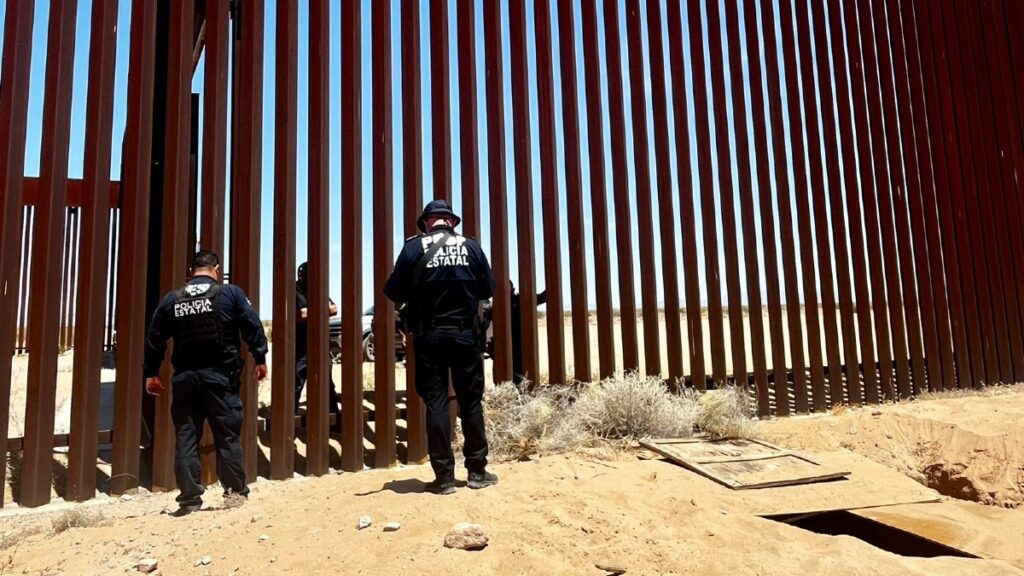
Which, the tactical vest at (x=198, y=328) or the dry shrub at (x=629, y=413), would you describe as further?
the dry shrub at (x=629, y=413)

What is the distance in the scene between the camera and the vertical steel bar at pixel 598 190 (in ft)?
18.2

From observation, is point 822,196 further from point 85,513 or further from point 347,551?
point 85,513

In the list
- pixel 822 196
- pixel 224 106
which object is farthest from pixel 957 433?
pixel 224 106

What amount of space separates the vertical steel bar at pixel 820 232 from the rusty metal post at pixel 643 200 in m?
1.78

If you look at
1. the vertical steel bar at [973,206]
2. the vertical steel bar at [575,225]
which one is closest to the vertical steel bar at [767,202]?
the vertical steel bar at [575,225]

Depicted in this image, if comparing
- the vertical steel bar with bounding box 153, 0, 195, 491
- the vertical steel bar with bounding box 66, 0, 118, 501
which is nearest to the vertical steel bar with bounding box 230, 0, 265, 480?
the vertical steel bar with bounding box 153, 0, 195, 491

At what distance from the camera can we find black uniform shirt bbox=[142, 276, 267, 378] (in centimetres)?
392

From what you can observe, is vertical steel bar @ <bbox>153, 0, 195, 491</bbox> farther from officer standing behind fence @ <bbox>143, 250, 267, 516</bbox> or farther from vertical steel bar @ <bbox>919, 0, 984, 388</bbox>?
vertical steel bar @ <bbox>919, 0, 984, 388</bbox>

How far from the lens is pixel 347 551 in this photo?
9.48 ft

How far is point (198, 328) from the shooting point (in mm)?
3896

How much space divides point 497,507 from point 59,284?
3.04 metres

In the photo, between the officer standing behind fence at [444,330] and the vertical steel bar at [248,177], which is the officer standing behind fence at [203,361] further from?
the officer standing behind fence at [444,330]

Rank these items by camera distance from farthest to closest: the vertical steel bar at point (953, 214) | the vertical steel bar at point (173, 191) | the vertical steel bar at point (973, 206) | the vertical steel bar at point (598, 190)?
1. the vertical steel bar at point (973, 206)
2. the vertical steel bar at point (953, 214)
3. the vertical steel bar at point (598, 190)
4. the vertical steel bar at point (173, 191)

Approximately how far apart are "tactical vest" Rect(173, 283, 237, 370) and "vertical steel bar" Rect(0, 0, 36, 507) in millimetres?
1083
